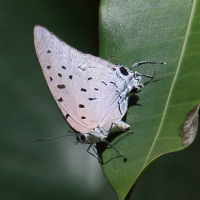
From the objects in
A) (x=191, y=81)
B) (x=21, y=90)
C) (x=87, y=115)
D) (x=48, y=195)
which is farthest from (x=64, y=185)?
(x=191, y=81)

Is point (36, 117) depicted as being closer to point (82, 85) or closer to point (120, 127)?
point (82, 85)

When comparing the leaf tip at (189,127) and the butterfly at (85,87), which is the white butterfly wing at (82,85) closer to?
the butterfly at (85,87)

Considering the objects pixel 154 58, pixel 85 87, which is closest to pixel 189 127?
pixel 154 58

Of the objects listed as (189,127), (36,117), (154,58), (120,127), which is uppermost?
(154,58)

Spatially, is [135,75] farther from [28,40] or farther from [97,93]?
[28,40]

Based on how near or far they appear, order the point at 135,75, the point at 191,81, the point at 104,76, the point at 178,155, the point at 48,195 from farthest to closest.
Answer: the point at 48,195 → the point at 178,155 → the point at 104,76 → the point at 135,75 → the point at 191,81

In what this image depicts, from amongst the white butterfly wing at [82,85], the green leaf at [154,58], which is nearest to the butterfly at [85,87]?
the white butterfly wing at [82,85]

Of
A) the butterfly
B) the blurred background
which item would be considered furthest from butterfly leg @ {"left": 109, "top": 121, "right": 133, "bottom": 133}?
the blurred background

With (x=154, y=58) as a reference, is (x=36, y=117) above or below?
below
